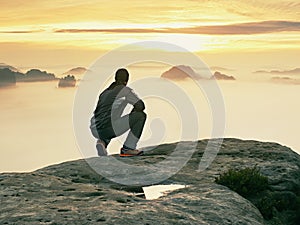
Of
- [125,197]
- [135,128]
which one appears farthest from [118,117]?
[125,197]

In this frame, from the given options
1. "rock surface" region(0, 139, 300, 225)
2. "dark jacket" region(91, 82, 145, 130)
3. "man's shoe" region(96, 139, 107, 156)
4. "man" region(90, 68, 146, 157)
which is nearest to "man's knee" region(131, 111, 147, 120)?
"man" region(90, 68, 146, 157)

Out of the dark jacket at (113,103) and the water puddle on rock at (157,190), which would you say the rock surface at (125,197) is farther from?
the dark jacket at (113,103)

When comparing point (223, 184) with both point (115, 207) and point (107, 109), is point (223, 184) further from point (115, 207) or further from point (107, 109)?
point (107, 109)

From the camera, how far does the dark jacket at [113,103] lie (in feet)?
55.3

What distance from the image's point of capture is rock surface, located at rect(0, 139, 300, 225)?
32.4 feet

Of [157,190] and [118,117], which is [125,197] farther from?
[118,117]

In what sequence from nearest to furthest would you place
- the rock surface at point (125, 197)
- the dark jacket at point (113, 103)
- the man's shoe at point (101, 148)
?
the rock surface at point (125, 197) → the dark jacket at point (113, 103) → the man's shoe at point (101, 148)

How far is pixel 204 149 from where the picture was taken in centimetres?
1845

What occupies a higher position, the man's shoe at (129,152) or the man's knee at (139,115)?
the man's knee at (139,115)

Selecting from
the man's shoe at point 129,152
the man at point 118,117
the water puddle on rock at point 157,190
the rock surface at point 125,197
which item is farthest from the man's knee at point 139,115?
the water puddle on rock at point 157,190

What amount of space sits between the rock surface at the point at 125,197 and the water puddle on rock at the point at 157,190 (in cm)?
24

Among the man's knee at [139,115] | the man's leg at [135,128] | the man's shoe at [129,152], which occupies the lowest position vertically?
the man's shoe at [129,152]

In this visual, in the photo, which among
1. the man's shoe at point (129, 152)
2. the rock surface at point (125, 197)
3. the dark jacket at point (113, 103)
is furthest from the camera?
the man's shoe at point (129, 152)

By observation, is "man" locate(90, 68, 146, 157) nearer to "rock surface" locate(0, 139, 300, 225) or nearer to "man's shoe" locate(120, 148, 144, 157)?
"man's shoe" locate(120, 148, 144, 157)
